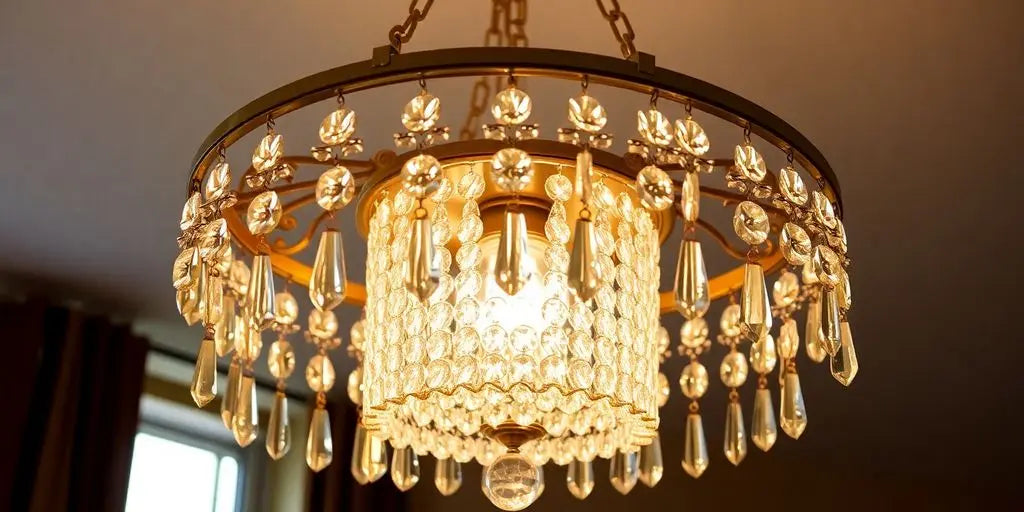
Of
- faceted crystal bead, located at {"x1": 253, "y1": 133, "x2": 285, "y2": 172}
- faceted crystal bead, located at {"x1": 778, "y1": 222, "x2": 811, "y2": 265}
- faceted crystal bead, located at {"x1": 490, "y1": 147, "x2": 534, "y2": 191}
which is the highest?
faceted crystal bead, located at {"x1": 253, "y1": 133, "x2": 285, "y2": 172}

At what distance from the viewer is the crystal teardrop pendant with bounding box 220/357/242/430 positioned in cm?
130

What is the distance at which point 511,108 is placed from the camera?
1.07m

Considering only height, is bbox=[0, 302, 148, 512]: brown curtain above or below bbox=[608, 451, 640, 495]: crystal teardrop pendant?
above

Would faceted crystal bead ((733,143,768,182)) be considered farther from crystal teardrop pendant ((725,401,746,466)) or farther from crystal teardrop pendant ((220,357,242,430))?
crystal teardrop pendant ((220,357,242,430))

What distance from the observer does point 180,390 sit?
2723 millimetres

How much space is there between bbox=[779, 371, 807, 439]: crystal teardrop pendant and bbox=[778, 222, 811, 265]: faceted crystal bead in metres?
0.20

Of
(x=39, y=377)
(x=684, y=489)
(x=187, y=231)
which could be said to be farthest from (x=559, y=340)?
(x=684, y=489)

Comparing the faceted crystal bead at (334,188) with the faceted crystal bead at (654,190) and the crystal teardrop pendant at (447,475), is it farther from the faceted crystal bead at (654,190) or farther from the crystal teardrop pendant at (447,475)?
the crystal teardrop pendant at (447,475)

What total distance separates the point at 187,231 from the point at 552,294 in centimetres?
35

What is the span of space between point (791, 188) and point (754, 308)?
0.39 ft

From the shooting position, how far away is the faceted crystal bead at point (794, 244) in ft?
3.76

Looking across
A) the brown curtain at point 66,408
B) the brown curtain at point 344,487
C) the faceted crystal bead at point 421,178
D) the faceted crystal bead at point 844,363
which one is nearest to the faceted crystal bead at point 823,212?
the faceted crystal bead at point 844,363

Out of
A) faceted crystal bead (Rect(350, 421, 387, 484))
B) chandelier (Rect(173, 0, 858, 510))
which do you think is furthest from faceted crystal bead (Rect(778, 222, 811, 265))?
faceted crystal bead (Rect(350, 421, 387, 484))

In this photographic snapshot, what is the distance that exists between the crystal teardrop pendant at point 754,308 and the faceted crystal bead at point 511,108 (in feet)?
0.85
